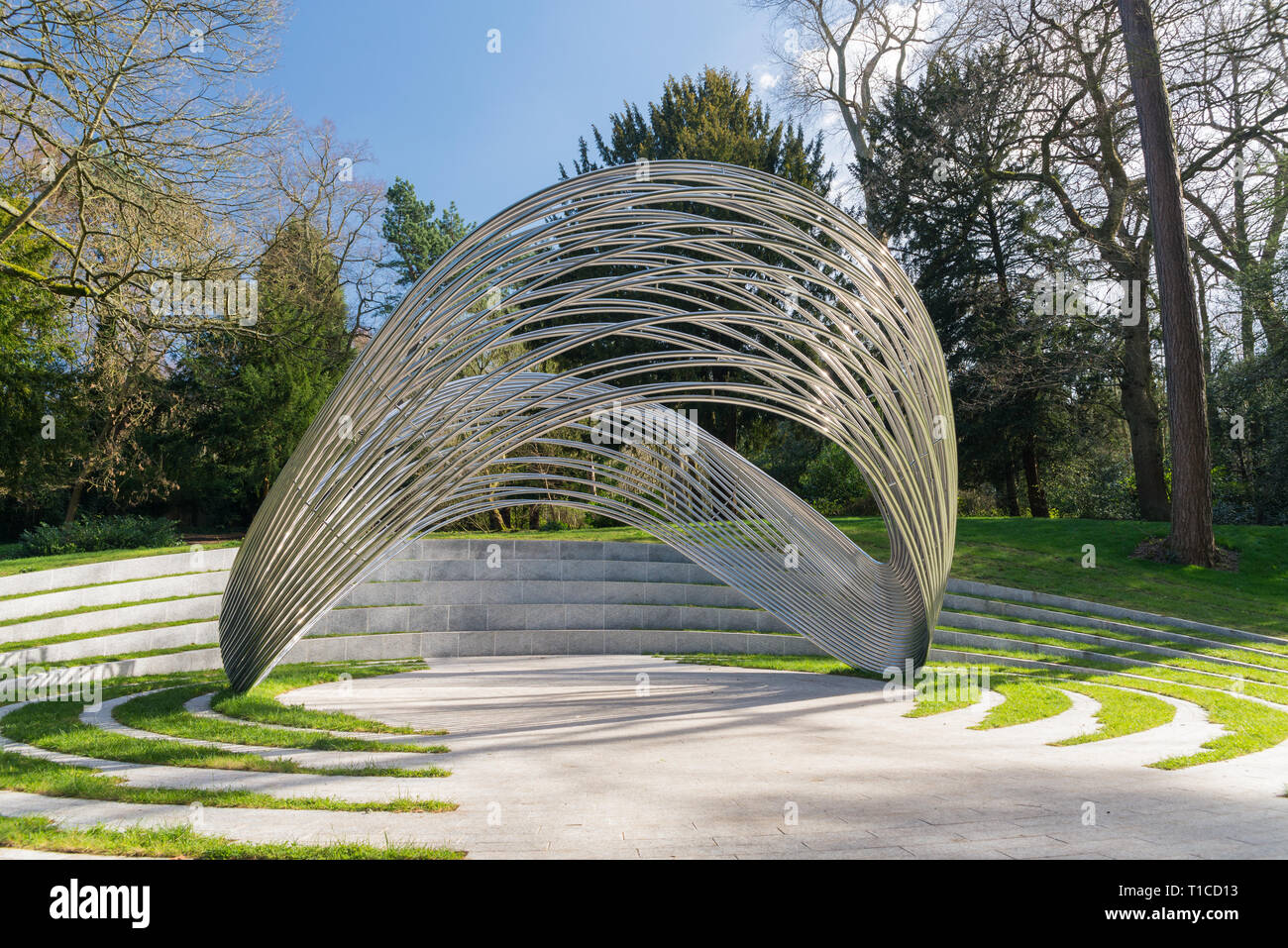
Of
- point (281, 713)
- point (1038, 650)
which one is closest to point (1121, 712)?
point (1038, 650)

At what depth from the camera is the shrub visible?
14938 mm

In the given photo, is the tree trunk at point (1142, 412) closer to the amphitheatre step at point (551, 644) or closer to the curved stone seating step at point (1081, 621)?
the curved stone seating step at point (1081, 621)

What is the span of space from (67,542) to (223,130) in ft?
29.3

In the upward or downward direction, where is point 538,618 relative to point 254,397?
downward

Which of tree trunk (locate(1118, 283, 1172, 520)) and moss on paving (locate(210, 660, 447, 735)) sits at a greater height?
tree trunk (locate(1118, 283, 1172, 520))

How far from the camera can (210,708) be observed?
6918 mm

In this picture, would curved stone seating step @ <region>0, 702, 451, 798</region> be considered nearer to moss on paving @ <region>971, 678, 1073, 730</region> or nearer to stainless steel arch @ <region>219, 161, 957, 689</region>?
stainless steel arch @ <region>219, 161, 957, 689</region>

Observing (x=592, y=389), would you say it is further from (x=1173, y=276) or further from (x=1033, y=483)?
(x=1033, y=483)

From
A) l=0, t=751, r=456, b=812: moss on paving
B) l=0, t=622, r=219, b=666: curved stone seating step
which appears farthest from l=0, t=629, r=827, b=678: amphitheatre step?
l=0, t=751, r=456, b=812: moss on paving

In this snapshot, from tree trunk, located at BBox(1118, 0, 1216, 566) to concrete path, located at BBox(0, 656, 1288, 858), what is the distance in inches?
373

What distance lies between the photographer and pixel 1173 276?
591 inches

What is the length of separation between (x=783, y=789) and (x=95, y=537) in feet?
52.4
